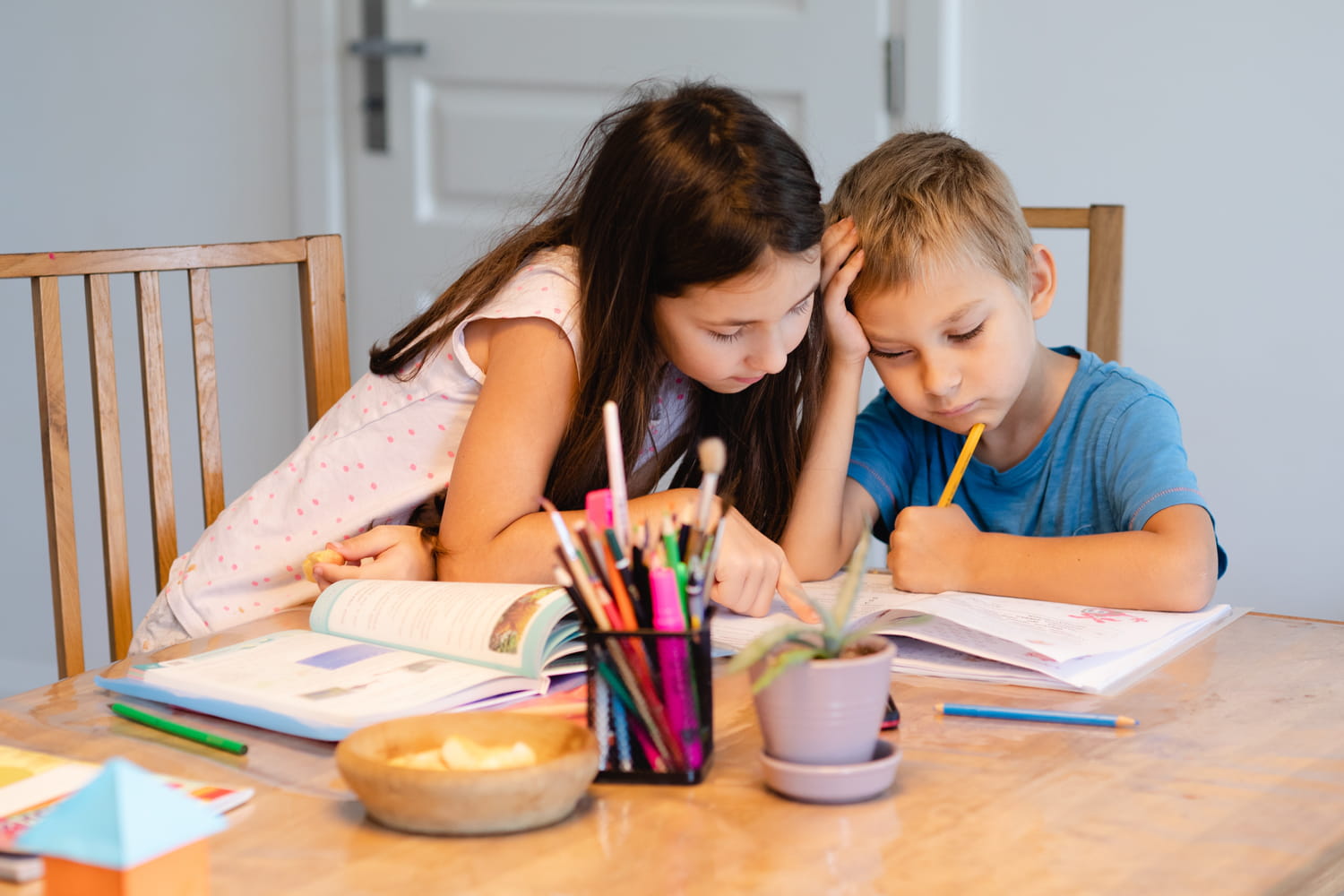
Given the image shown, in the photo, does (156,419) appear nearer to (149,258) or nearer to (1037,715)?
(149,258)

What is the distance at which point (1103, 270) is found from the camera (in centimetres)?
145

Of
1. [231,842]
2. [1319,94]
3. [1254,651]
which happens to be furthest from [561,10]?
[231,842]

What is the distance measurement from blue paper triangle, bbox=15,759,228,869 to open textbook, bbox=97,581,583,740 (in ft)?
0.66

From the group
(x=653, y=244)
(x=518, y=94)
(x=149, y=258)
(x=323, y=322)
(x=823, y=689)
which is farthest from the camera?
(x=518, y=94)

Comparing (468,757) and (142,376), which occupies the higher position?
(142,376)

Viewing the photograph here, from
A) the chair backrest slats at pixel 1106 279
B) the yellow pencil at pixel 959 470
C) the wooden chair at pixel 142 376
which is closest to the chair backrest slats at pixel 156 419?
the wooden chair at pixel 142 376

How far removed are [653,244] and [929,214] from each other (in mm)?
250

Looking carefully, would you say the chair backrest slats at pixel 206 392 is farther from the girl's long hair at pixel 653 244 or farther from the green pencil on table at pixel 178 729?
the green pencil on table at pixel 178 729

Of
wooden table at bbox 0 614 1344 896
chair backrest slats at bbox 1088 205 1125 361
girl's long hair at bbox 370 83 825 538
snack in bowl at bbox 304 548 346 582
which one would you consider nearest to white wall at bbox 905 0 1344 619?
chair backrest slats at bbox 1088 205 1125 361

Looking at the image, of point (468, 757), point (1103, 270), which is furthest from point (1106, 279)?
point (468, 757)

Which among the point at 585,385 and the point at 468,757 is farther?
the point at 585,385

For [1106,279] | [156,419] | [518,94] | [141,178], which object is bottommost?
[156,419]

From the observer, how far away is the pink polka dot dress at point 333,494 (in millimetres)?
1197

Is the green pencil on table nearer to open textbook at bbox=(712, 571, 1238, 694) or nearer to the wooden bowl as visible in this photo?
the wooden bowl
